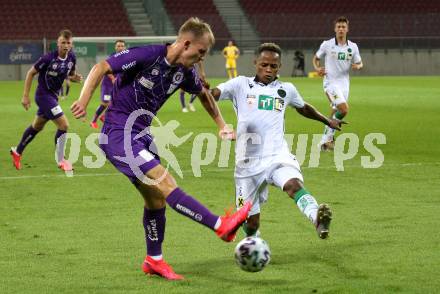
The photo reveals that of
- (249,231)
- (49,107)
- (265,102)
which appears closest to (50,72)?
(49,107)

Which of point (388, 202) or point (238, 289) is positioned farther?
point (388, 202)

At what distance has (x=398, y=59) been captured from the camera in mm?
52969

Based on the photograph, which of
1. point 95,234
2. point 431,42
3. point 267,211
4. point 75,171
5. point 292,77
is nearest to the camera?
point 95,234

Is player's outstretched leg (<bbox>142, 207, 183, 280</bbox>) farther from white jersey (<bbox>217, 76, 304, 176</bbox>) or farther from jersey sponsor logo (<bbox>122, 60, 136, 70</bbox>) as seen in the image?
jersey sponsor logo (<bbox>122, 60, 136, 70</bbox>)

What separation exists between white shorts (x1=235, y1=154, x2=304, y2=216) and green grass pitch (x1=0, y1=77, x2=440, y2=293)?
0.54m

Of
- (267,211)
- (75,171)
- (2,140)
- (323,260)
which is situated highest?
(2,140)

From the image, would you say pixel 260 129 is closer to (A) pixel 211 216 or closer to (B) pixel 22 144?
(A) pixel 211 216

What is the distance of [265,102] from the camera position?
25.4ft

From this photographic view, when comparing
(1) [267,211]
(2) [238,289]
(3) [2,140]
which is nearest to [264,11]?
(3) [2,140]

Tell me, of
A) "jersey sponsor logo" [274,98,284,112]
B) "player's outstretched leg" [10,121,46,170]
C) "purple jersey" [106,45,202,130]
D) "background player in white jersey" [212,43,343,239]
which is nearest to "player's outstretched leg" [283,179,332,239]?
"background player in white jersey" [212,43,343,239]

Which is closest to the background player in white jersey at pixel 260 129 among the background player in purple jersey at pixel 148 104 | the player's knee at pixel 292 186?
the player's knee at pixel 292 186

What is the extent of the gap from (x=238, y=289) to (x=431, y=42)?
4984 cm

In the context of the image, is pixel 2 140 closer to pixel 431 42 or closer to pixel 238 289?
pixel 238 289

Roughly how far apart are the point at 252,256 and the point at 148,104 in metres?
1.48
